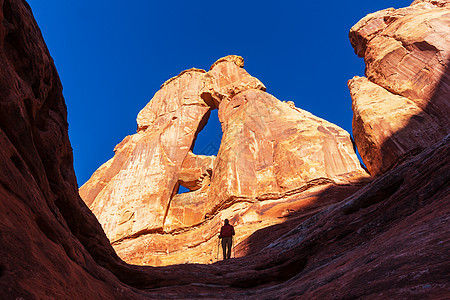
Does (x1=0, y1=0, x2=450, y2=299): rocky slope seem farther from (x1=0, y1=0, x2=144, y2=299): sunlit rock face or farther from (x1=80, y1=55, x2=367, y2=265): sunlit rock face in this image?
(x1=80, y1=55, x2=367, y2=265): sunlit rock face

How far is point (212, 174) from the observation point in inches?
1160

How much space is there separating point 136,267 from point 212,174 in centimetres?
2107

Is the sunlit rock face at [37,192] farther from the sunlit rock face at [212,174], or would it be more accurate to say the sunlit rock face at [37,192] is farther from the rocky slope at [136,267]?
the sunlit rock face at [212,174]

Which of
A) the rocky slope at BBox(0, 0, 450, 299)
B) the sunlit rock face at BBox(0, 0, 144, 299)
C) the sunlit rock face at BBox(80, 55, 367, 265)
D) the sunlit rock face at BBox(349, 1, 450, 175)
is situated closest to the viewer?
the sunlit rock face at BBox(0, 0, 144, 299)

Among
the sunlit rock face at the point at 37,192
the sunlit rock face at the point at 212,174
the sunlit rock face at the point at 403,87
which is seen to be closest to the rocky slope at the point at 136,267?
the sunlit rock face at the point at 37,192

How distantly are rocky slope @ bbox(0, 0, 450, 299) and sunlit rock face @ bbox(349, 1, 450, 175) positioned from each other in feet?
39.9

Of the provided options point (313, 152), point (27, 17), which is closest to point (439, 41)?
point (313, 152)

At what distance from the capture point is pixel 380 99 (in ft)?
78.1

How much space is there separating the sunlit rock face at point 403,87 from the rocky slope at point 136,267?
12158 mm

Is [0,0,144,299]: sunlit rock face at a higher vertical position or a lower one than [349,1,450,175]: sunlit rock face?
lower

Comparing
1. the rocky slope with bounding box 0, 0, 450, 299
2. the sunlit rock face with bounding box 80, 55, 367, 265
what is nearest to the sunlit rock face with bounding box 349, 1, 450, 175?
the sunlit rock face with bounding box 80, 55, 367, 265

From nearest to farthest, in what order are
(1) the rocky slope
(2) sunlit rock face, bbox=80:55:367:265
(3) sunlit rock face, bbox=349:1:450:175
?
(1) the rocky slope, (3) sunlit rock face, bbox=349:1:450:175, (2) sunlit rock face, bbox=80:55:367:265

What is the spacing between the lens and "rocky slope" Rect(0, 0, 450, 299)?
376 cm

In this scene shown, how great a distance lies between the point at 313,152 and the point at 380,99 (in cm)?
637
